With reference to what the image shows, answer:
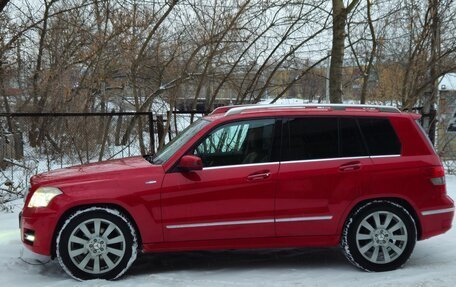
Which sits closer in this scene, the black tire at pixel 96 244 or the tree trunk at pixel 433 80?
the black tire at pixel 96 244

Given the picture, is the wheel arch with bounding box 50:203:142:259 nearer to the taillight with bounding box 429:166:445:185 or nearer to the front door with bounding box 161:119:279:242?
the front door with bounding box 161:119:279:242

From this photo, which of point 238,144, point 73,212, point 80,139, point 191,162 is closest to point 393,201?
point 238,144

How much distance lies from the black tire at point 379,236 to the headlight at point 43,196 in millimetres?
2853

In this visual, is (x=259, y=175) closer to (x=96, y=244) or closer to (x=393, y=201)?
(x=393, y=201)

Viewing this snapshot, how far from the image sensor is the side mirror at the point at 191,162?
15.5 feet

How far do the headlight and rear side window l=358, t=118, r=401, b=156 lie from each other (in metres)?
3.09

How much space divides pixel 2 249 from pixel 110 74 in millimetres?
8306

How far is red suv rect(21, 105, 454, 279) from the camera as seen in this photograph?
15.4 feet

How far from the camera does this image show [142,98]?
14.1m

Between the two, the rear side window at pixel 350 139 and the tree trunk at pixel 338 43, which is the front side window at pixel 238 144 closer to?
the rear side window at pixel 350 139

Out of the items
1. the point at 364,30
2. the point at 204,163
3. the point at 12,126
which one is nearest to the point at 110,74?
the point at 12,126

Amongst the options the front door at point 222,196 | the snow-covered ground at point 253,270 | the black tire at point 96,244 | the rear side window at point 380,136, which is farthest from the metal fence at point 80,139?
the rear side window at point 380,136

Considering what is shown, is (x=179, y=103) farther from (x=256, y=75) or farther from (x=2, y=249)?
(x=2, y=249)

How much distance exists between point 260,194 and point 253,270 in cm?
80
